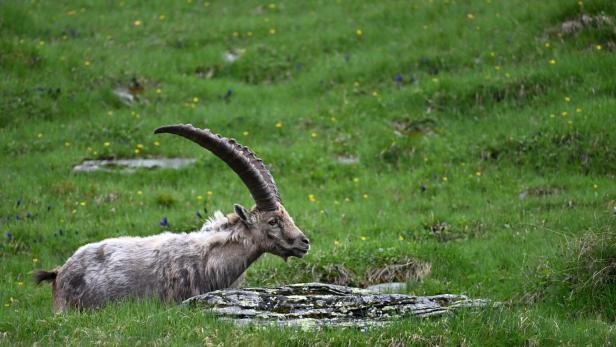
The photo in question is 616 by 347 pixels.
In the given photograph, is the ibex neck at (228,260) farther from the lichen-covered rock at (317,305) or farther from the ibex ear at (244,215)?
the lichen-covered rock at (317,305)

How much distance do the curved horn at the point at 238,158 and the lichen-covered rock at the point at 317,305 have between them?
1.49 m

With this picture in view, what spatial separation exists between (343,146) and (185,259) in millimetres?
7585

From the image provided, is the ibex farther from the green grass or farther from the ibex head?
the green grass

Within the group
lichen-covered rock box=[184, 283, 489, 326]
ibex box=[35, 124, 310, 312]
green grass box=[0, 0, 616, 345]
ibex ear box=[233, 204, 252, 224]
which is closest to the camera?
lichen-covered rock box=[184, 283, 489, 326]

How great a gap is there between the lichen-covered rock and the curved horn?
149 centimetres

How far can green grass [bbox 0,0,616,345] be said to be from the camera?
10.1 m

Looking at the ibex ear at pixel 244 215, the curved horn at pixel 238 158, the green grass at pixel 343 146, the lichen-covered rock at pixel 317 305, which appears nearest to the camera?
the lichen-covered rock at pixel 317 305

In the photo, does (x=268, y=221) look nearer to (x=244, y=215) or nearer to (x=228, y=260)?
(x=244, y=215)

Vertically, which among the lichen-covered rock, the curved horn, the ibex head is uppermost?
the curved horn

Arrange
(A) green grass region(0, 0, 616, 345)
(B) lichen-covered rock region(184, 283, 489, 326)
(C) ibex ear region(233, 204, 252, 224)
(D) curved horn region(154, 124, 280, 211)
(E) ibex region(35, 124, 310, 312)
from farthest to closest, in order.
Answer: (C) ibex ear region(233, 204, 252, 224) < (E) ibex region(35, 124, 310, 312) < (D) curved horn region(154, 124, 280, 211) < (A) green grass region(0, 0, 616, 345) < (B) lichen-covered rock region(184, 283, 489, 326)

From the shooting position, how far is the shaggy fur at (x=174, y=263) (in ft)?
34.7

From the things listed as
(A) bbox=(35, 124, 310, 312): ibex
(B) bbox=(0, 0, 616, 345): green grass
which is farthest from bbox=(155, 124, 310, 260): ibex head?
(B) bbox=(0, 0, 616, 345): green grass

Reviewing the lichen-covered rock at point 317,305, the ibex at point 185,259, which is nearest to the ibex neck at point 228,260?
the ibex at point 185,259

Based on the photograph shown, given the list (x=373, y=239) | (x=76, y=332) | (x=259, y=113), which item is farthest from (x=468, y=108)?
(x=76, y=332)
